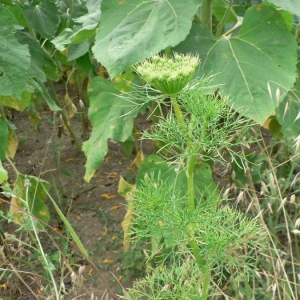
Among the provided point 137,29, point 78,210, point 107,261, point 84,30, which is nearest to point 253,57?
point 137,29

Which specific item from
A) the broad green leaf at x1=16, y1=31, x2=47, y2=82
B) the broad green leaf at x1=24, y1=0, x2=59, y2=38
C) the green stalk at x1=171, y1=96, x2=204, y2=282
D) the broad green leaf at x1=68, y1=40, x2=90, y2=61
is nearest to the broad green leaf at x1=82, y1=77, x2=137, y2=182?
the broad green leaf at x1=68, y1=40, x2=90, y2=61

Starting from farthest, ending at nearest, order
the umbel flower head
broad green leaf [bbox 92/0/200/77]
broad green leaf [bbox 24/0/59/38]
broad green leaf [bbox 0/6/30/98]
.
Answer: broad green leaf [bbox 24/0/59/38] < broad green leaf [bbox 0/6/30/98] < broad green leaf [bbox 92/0/200/77] < the umbel flower head

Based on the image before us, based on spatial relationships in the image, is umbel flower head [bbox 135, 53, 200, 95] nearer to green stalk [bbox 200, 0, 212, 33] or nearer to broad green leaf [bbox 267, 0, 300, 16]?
broad green leaf [bbox 267, 0, 300, 16]

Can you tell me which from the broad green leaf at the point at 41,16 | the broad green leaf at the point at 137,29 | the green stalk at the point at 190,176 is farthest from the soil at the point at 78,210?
the green stalk at the point at 190,176

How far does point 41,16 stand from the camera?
2152 mm

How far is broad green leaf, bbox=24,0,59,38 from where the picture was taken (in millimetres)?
2154

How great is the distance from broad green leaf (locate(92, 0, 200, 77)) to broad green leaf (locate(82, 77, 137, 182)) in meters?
0.24

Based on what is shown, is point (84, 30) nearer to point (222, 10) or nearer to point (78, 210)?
point (222, 10)

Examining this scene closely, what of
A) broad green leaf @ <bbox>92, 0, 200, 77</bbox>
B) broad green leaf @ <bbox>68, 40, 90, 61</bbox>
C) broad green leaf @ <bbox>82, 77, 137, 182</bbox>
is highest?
broad green leaf @ <bbox>92, 0, 200, 77</bbox>

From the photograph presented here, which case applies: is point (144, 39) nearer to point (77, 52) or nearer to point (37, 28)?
point (77, 52)

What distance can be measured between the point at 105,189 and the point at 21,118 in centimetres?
98

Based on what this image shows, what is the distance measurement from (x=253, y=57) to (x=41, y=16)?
92 centimetres

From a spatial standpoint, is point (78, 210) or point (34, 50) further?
point (78, 210)

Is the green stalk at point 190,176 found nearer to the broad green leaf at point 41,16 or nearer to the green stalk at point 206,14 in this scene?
the green stalk at point 206,14
